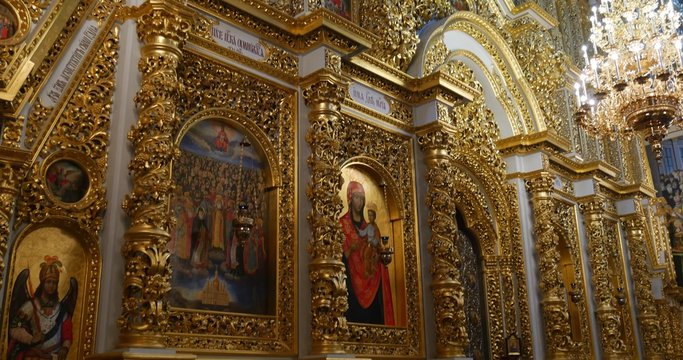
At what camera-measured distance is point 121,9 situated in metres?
6.76

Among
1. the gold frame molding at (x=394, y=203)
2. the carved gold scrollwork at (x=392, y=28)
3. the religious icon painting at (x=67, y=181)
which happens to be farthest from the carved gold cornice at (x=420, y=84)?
the religious icon painting at (x=67, y=181)

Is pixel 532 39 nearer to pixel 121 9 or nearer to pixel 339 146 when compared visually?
pixel 339 146

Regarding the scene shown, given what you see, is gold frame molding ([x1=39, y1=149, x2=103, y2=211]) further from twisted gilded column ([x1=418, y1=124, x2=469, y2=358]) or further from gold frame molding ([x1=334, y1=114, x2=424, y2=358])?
twisted gilded column ([x1=418, y1=124, x2=469, y2=358])

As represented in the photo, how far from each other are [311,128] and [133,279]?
3.07m

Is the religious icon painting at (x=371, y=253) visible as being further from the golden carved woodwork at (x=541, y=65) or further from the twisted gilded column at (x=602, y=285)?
the twisted gilded column at (x=602, y=285)

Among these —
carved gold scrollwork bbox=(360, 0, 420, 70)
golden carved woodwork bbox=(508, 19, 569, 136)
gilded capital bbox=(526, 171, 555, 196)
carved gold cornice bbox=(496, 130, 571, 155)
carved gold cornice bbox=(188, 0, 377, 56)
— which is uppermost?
golden carved woodwork bbox=(508, 19, 569, 136)

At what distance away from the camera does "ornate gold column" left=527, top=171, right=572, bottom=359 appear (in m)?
12.1

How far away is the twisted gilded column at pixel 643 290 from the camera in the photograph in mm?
15852

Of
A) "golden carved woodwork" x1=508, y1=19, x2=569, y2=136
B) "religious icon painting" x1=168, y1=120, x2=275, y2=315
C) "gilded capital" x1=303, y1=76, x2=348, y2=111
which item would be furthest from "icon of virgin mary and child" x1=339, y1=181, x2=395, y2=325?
"golden carved woodwork" x1=508, y1=19, x2=569, y2=136

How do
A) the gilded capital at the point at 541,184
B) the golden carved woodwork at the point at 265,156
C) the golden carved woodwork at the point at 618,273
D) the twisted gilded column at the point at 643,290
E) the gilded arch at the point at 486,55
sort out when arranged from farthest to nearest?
the twisted gilded column at the point at 643,290
the golden carved woodwork at the point at 618,273
the gilded capital at the point at 541,184
the gilded arch at the point at 486,55
the golden carved woodwork at the point at 265,156

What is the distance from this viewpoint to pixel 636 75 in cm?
947

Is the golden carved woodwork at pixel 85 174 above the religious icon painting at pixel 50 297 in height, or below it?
above

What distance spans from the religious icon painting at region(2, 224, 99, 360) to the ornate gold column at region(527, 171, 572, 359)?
8.82 metres

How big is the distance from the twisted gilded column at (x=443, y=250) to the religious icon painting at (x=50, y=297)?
15.7 ft
